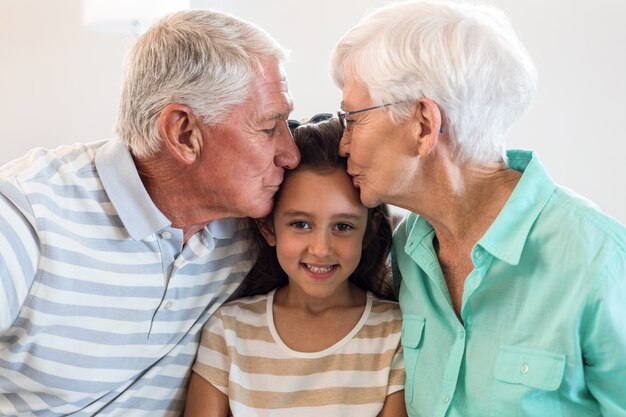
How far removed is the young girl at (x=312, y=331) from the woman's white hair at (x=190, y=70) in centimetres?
21

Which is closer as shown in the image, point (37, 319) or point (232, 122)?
point (37, 319)

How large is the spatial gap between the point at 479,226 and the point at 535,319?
217 millimetres

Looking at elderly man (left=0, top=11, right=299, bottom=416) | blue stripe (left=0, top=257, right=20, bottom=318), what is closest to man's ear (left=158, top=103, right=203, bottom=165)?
elderly man (left=0, top=11, right=299, bottom=416)

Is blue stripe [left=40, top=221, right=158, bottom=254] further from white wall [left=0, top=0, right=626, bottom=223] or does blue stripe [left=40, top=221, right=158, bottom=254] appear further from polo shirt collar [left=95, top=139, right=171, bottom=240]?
white wall [left=0, top=0, right=626, bottom=223]

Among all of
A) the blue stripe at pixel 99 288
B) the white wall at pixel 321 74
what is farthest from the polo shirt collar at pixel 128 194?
the white wall at pixel 321 74

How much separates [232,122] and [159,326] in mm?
454

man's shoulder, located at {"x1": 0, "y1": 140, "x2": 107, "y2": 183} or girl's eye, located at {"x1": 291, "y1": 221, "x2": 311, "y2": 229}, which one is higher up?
man's shoulder, located at {"x1": 0, "y1": 140, "x2": 107, "y2": 183}

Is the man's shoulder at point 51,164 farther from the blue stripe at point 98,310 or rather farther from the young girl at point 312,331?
the young girl at point 312,331

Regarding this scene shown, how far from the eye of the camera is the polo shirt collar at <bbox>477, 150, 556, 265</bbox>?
1436 millimetres

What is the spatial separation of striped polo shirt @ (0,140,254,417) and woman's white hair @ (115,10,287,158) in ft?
0.28

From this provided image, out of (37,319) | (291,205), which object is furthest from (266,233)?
(37,319)

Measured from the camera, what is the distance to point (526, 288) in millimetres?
1451

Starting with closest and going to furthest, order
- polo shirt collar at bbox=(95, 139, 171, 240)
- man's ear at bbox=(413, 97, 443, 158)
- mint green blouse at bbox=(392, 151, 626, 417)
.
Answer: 1. mint green blouse at bbox=(392, 151, 626, 417)
2. man's ear at bbox=(413, 97, 443, 158)
3. polo shirt collar at bbox=(95, 139, 171, 240)

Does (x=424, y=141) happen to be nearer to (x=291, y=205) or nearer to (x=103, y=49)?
(x=291, y=205)
